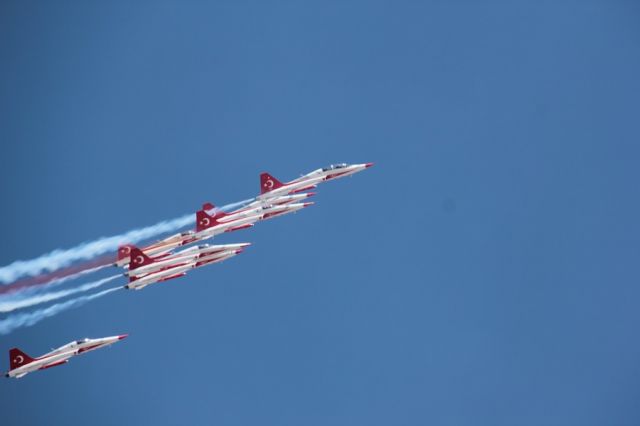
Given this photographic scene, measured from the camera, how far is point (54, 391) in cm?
14875

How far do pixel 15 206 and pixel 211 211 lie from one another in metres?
90.3

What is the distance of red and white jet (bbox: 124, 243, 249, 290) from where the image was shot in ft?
269

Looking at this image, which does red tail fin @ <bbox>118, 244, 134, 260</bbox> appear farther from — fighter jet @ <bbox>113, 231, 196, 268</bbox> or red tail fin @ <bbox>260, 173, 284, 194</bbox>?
red tail fin @ <bbox>260, 173, 284, 194</bbox>

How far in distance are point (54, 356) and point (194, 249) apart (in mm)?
15220

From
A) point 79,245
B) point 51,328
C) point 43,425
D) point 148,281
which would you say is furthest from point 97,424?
point 148,281

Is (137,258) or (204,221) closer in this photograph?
(137,258)

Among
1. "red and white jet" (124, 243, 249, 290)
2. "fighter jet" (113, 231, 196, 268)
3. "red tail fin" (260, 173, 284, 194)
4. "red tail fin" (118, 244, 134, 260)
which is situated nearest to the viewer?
"red and white jet" (124, 243, 249, 290)

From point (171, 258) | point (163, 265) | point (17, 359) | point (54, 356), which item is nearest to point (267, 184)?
point (171, 258)

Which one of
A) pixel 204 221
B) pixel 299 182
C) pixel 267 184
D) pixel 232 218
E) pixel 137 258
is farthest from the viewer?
pixel 299 182

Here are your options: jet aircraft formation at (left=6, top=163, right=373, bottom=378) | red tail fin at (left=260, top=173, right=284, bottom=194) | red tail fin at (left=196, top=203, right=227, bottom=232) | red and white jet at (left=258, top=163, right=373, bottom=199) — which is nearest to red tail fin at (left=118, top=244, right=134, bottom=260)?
jet aircraft formation at (left=6, top=163, right=373, bottom=378)

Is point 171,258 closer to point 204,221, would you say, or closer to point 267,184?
point 204,221

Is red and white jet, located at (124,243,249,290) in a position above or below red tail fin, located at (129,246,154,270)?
below

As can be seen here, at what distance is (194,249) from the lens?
276ft

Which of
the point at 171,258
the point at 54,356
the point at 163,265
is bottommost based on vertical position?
the point at 54,356
